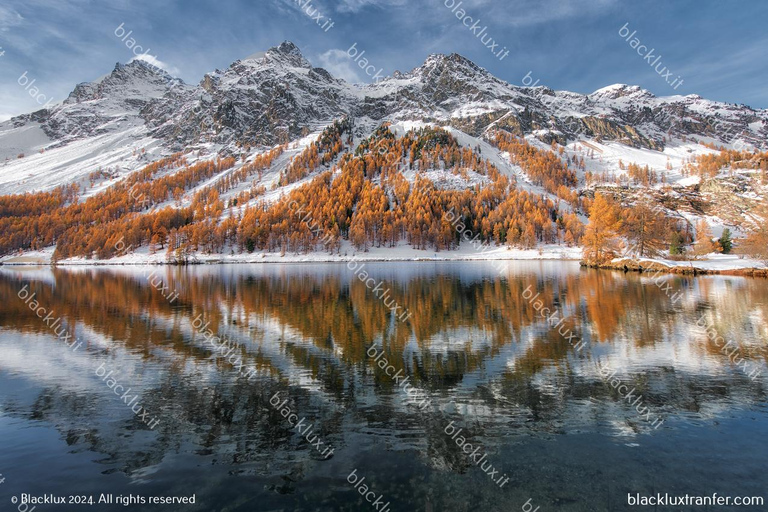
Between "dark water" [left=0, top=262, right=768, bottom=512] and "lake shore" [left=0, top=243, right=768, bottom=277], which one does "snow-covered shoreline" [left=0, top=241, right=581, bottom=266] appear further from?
"dark water" [left=0, top=262, right=768, bottom=512]

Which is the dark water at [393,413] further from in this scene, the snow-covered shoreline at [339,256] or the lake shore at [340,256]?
the snow-covered shoreline at [339,256]

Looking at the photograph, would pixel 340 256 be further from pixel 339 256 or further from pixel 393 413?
pixel 393 413

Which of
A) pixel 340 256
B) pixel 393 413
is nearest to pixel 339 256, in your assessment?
pixel 340 256

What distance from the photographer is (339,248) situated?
16575 centimetres

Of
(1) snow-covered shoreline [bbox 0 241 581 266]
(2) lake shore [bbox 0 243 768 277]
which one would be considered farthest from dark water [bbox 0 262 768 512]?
(1) snow-covered shoreline [bbox 0 241 581 266]

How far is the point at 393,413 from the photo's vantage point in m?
14.2

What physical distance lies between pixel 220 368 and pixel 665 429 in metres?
19.7

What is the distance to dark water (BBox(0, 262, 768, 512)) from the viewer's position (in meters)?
9.90

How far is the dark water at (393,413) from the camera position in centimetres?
990

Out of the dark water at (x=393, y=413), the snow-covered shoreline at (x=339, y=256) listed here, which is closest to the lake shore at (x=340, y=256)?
the snow-covered shoreline at (x=339, y=256)

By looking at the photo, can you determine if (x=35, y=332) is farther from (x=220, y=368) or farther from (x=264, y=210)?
(x=264, y=210)

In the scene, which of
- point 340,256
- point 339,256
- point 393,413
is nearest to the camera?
point 393,413

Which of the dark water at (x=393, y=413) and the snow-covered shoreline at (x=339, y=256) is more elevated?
the snow-covered shoreline at (x=339, y=256)

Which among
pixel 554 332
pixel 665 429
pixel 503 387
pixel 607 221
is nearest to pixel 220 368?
pixel 503 387
